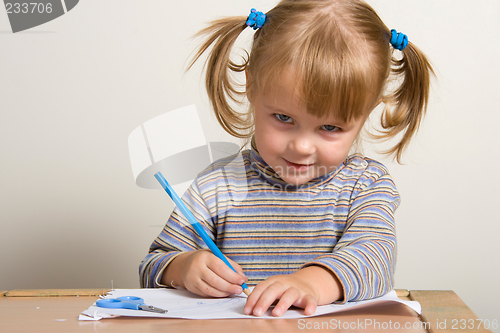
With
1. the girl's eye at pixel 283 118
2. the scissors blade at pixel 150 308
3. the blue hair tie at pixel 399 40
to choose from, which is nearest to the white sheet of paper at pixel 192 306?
the scissors blade at pixel 150 308

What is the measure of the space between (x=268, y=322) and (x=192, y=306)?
10cm

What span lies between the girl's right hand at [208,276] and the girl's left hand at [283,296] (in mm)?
61

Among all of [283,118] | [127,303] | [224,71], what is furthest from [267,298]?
[224,71]

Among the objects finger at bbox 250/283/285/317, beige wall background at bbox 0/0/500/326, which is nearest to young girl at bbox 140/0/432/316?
finger at bbox 250/283/285/317

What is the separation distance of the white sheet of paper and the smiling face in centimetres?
18

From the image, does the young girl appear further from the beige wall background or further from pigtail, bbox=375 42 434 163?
the beige wall background

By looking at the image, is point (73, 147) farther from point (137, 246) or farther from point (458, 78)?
point (458, 78)

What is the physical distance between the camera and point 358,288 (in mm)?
496

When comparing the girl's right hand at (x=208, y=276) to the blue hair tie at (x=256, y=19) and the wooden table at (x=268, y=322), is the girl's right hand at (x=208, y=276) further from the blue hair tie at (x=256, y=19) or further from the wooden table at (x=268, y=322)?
the blue hair tie at (x=256, y=19)

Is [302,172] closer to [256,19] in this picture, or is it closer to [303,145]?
[303,145]

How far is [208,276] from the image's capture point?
1.69ft

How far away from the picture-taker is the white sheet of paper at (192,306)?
1.40ft

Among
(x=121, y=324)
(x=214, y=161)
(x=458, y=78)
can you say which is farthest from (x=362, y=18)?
(x=458, y=78)

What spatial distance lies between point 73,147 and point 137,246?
28 centimetres
